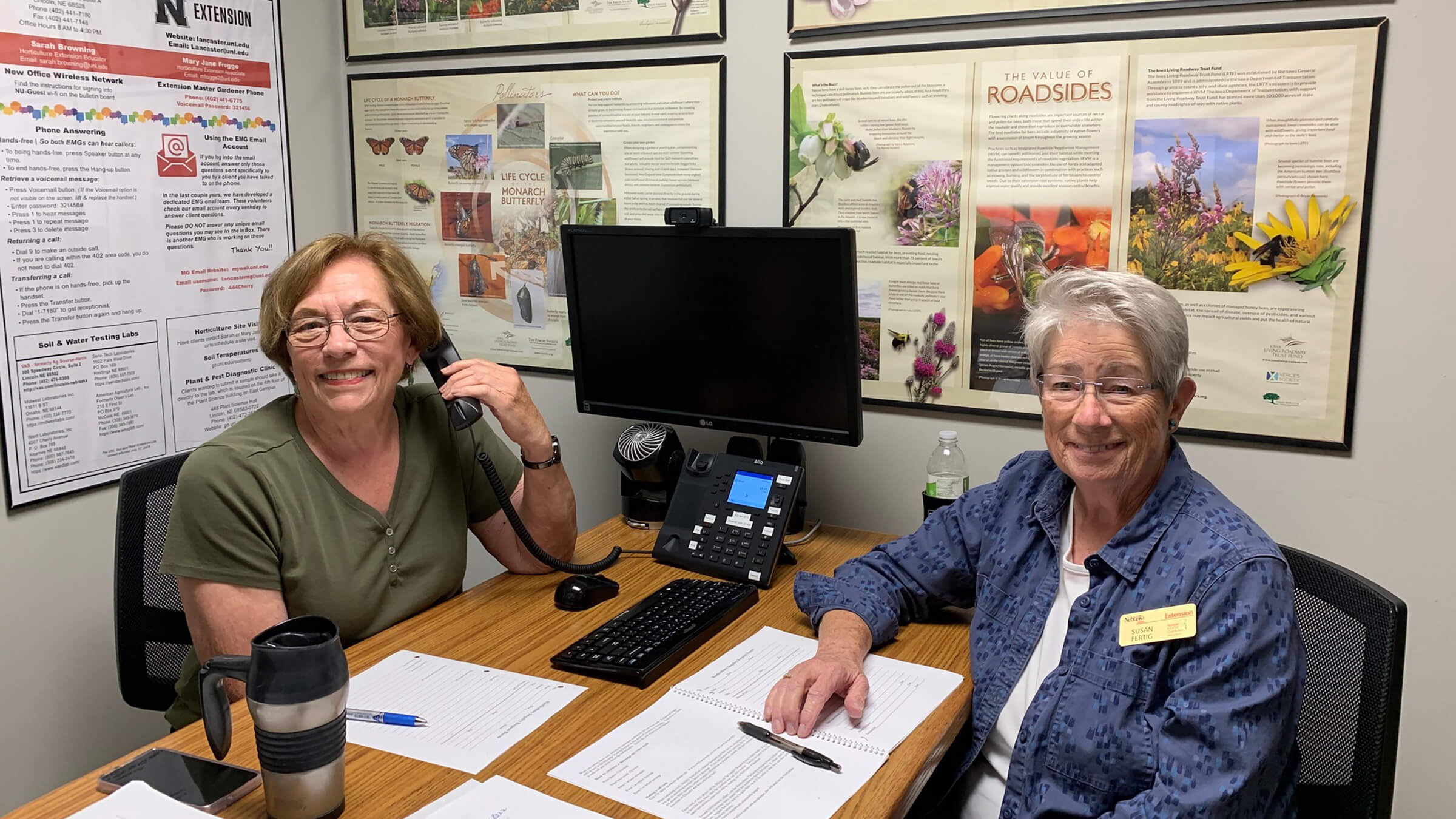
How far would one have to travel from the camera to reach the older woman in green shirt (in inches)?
60.7

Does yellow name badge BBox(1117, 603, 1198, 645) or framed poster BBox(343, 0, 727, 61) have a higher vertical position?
framed poster BBox(343, 0, 727, 61)

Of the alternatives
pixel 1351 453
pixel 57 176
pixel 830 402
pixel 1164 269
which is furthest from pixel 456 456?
pixel 1351 453

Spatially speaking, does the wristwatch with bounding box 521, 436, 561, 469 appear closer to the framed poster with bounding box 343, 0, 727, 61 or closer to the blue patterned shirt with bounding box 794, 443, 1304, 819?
the blue patterned shirt with bounding box 794, 443, 1304, 819

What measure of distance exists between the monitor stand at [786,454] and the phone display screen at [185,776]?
108 cm

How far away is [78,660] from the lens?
2.22 meters

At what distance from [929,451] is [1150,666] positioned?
3.10 ft

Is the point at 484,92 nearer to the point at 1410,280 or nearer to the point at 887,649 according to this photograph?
the point at 887,649

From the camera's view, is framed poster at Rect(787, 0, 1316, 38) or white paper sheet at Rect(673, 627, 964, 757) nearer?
white paper sheet at Rect(673, 627, 964, 757)

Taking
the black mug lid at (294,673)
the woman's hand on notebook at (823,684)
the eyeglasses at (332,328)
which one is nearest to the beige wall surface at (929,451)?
the woman's hand on notebook at (823,684)

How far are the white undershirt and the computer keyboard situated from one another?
1.52ft

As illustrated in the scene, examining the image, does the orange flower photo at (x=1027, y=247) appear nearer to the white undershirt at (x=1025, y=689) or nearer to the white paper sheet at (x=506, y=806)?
the white undershirt at (x=1025, y=689)

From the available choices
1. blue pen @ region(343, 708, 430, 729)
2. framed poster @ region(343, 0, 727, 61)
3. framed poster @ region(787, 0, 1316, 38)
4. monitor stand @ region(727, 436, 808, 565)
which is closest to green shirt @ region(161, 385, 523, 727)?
blue pen @ region(343, 708, 430, 729)

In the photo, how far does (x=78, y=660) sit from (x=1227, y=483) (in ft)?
7.85

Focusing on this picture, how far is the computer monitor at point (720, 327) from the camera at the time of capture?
1905 millimetres
